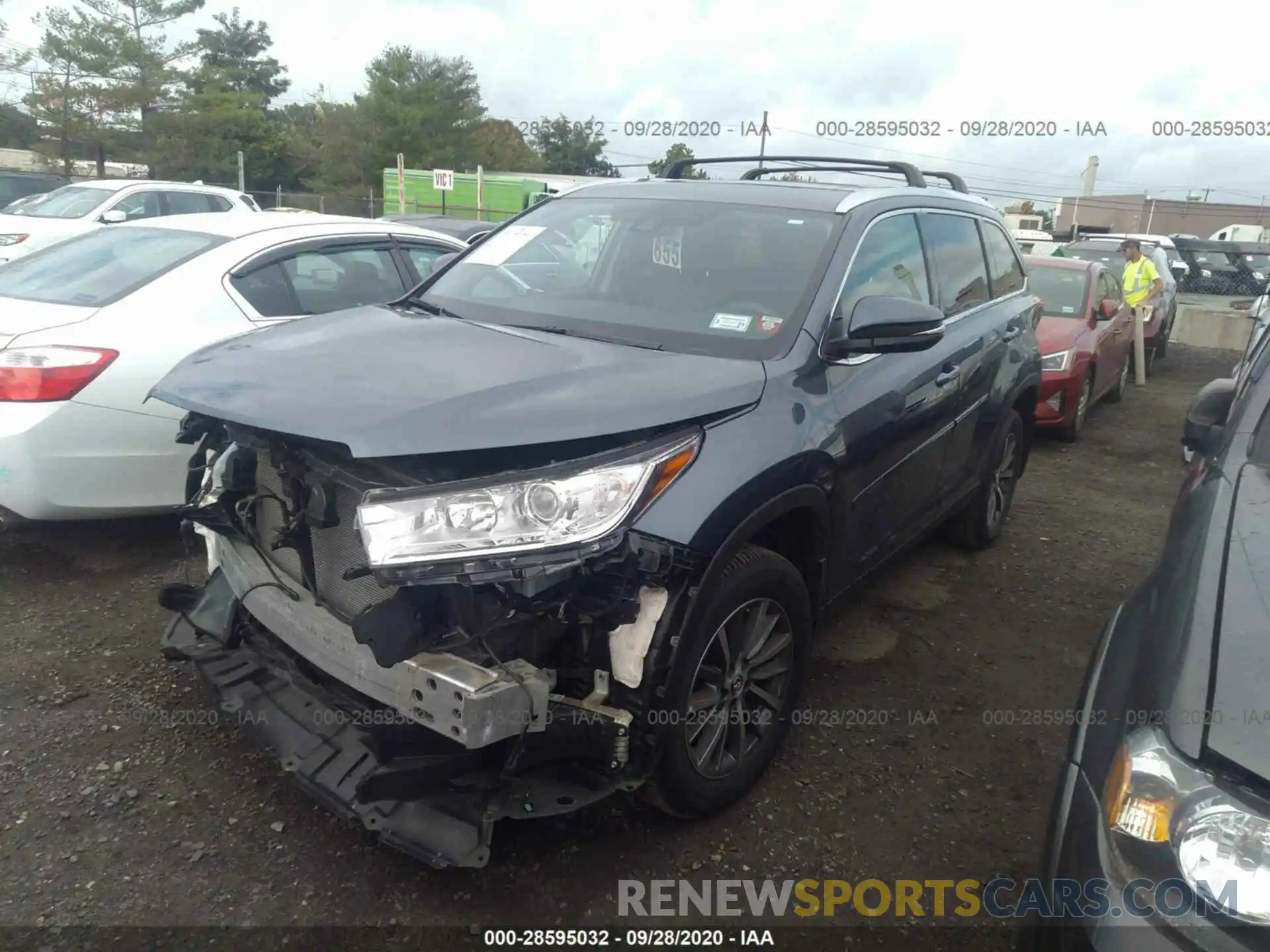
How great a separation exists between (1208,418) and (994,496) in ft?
6.57

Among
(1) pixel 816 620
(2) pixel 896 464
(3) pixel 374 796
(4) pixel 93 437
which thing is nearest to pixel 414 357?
(3) pixel 374 796

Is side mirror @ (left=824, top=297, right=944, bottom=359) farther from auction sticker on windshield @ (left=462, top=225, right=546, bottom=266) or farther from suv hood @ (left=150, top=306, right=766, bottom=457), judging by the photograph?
auction sticker on windshield @ (left=462, top=225, right=546, bottom=266)

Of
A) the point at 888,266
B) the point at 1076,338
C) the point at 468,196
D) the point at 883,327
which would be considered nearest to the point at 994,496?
the point at 888,266

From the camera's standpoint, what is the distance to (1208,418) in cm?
328

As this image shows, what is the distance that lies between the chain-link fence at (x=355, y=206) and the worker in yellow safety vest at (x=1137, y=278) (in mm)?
20090

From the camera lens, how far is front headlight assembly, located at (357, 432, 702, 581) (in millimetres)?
2127

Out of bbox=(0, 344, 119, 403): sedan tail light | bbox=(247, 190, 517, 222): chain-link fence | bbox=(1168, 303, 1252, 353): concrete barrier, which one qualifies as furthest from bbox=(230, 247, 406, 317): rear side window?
bbox=(247, 190, 517, 222): chain-link fence

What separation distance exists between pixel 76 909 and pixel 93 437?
7.20ft

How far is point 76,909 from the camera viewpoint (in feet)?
7.90

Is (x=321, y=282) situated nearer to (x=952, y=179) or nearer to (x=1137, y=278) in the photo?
(x=952, y=179)

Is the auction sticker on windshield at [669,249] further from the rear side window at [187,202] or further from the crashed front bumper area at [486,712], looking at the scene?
the rear side window at [187,202]

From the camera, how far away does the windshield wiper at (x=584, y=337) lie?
9.70 ft

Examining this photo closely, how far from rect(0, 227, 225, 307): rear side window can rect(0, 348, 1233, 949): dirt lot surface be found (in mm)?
1212

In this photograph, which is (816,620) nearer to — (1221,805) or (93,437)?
(1221,805)
